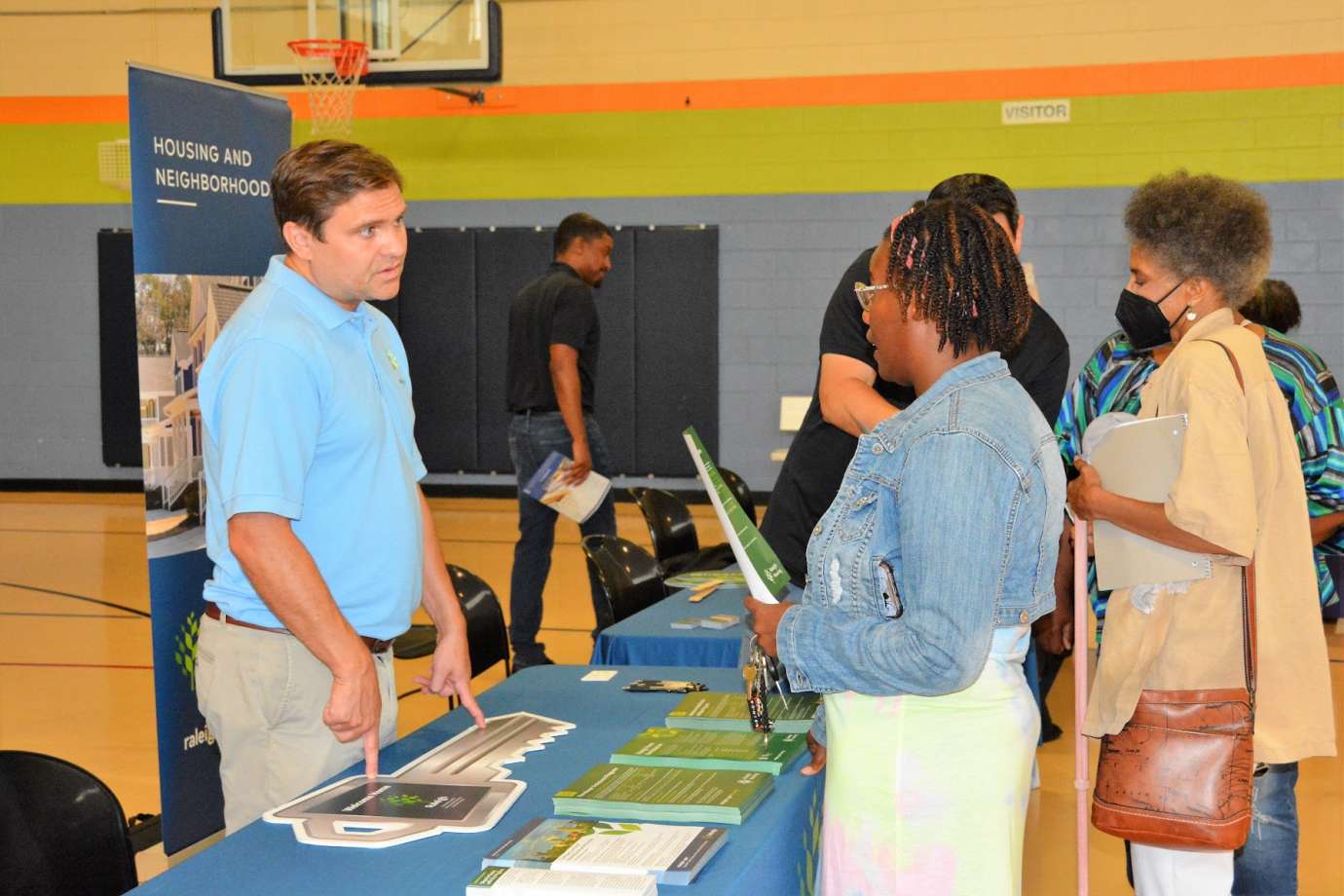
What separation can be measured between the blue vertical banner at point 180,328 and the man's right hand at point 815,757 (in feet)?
6.02

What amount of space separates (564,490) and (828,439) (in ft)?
8.07

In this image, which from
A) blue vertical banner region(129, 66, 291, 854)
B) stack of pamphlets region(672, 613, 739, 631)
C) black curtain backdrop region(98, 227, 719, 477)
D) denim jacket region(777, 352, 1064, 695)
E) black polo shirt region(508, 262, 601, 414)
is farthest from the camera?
black curtain backdrop region(98, 227, 719, 477)

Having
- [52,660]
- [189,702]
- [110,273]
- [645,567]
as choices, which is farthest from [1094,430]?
[110,273]

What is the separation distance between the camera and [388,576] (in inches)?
79.7

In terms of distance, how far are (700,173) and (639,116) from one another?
579 mm

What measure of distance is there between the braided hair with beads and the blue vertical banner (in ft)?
6.88

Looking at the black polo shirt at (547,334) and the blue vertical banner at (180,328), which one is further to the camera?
the black polo shirt at (547,334)

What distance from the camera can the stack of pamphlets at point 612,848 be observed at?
147 cm

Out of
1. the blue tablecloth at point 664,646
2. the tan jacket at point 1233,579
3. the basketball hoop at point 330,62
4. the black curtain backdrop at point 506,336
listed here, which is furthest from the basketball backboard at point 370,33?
the tan jacket at point 1233,579

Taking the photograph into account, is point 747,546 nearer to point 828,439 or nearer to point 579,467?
point 828,439

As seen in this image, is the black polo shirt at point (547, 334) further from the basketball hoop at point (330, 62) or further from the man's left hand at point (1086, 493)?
the basketball hoop at point (330, 62)

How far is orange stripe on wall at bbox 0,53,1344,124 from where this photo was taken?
823 cm

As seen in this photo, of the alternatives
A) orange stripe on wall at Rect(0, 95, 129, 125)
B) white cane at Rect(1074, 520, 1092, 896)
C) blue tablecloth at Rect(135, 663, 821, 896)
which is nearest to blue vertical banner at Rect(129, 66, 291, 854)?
blue tablecloth at Rect(135, 663, 821, 896)

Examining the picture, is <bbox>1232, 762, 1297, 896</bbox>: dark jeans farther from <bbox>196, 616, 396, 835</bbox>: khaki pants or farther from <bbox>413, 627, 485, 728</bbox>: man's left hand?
<bbox>196, 616, 396, 835</bbox>: khaki pants
